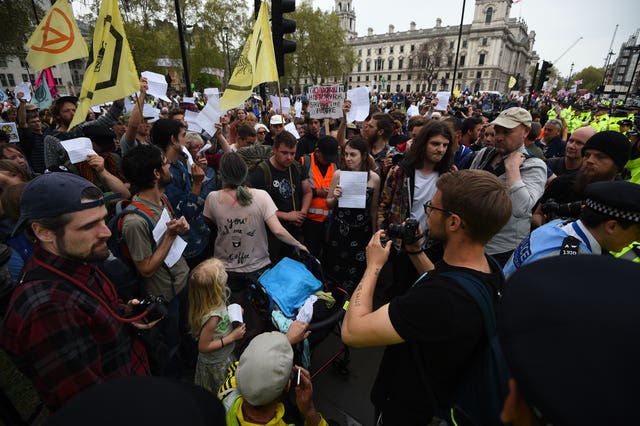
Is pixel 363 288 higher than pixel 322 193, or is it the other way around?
pixel 363 288

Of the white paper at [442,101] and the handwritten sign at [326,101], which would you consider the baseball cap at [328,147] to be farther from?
the white paper at [442,101]

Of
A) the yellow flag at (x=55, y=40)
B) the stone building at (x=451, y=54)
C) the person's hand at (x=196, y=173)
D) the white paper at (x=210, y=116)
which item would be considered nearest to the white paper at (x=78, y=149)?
the person's hand at (x=196, y=173)

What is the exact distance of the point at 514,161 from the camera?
2.91 meters

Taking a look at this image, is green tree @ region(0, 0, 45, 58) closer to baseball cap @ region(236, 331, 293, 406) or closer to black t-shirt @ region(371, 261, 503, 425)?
baseball cap @ region(236, 331, 293, 406)

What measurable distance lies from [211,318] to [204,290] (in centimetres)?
22

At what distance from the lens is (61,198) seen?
1.53m

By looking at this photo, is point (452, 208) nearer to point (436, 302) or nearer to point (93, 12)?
point (436, 302)

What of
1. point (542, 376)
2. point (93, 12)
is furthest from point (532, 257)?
point (93, 12)

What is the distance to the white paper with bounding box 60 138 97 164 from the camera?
9.46 ft

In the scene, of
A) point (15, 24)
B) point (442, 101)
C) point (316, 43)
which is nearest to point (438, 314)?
point (442, 101)

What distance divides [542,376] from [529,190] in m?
2.88

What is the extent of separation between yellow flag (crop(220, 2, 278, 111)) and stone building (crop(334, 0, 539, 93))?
65.3 meters

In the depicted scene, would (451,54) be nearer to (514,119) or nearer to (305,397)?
(514,119)

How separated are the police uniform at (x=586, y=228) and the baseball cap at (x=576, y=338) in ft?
3.83
